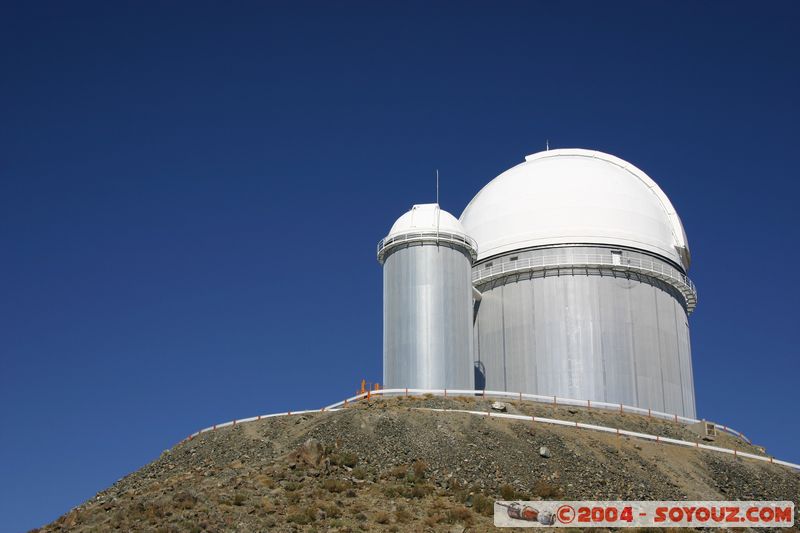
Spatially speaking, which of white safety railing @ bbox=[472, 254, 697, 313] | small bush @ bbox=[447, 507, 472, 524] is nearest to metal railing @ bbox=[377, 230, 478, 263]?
white safety railing @ bbox=[472, 254, 697, 313]

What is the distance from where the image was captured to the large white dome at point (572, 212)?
54.6 m

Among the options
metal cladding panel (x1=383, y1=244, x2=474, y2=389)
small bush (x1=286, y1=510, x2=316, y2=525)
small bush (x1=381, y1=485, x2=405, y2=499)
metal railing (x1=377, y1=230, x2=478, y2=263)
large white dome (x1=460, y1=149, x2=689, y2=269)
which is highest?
large white dome (x1=460, y1=149, x2=689, y2=269)

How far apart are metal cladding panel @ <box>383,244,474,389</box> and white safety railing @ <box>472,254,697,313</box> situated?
4.86 metres

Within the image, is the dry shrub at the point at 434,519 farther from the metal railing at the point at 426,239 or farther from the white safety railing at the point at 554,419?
the metal railing at the point at 426,239

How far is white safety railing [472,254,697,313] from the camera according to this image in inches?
2095

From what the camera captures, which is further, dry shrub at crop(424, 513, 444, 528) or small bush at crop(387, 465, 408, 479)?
small bush at crop(387, 465, 408, 479)

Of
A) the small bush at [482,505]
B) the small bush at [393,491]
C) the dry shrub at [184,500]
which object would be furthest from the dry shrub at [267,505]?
the small bush at [482,505]

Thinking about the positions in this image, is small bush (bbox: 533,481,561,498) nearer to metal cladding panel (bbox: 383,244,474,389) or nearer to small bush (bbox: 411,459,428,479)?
small bush (bbox: 411,459,428,479)

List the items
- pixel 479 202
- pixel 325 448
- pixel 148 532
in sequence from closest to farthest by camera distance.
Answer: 1. pixel 148 532
2. pixel 325 448
3. pixel 479 202

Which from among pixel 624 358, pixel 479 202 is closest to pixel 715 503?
pixel 624 358

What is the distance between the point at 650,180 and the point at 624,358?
13238 mm

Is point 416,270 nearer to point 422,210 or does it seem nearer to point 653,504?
point 422,210

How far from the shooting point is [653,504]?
34.4m

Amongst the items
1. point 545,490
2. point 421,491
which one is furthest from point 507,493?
point 421,491
